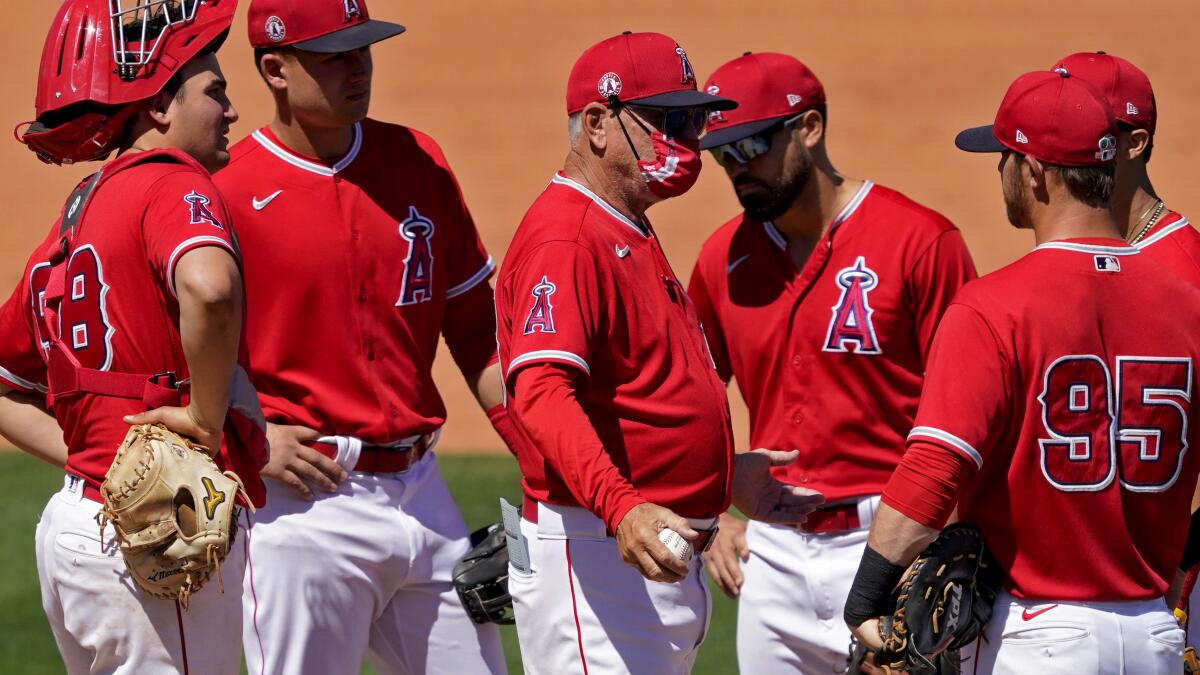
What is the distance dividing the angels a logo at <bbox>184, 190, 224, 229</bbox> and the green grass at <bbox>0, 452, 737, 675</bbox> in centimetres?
358

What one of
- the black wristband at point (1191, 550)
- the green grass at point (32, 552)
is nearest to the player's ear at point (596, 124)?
the black wristband at point (1191, 550)

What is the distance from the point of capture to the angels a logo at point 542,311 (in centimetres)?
386

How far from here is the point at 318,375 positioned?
472cm

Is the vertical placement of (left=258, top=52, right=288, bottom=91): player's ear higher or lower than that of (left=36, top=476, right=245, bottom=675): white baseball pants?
higher

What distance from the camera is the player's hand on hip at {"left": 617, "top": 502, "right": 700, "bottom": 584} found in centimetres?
353

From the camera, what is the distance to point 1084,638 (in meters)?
A: 3.75

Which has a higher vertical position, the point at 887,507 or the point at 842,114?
the point at 887,507

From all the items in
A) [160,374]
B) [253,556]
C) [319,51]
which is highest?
[319,51]

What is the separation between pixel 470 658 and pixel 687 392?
120 cm

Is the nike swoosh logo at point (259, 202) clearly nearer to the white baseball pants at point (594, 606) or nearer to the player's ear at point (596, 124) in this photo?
the player's ear at point (596, 124)

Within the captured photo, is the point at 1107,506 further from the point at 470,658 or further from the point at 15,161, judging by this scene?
the point at 15,161

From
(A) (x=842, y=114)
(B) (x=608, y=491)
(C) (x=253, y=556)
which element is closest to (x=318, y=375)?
(C) (x=253, y=556)

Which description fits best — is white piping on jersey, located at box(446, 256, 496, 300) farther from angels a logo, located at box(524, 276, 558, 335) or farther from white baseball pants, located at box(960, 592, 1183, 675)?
white baseball pants, located at box(960, 592, 1183, 675)

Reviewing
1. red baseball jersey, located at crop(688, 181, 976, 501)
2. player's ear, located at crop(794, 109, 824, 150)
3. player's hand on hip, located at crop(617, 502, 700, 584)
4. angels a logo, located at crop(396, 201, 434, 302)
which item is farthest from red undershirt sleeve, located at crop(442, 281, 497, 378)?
player's hand on hip, located at crop(617, 502, 700, 584)
